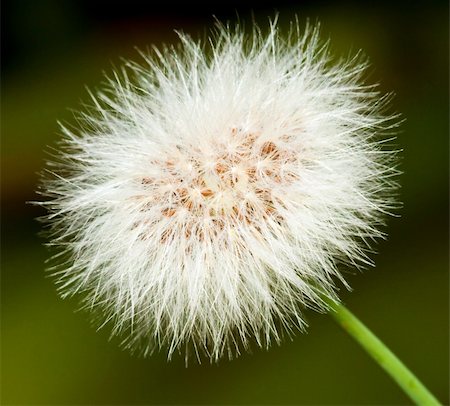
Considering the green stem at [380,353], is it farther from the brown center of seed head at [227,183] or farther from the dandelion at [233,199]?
the brown center of seed head at [227,183]

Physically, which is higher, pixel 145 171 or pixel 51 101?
pixel 51 101

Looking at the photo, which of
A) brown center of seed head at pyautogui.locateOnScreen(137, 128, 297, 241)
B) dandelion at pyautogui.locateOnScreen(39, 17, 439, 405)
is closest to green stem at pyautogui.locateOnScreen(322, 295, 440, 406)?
A: dandelion at pyautogui.locateOnScreen(39, 17, 439, 405)

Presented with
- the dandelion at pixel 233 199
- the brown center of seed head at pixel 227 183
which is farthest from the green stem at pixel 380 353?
the brown center of seed head at pixel 227 183

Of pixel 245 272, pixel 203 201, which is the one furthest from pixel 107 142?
pixel 245 272

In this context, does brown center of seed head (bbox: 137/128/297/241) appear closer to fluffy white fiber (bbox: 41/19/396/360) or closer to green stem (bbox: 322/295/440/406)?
fluffy white fiber (bbox: 41/19/396/360)

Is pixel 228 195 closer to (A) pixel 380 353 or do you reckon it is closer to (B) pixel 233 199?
(B) pixel 233 199

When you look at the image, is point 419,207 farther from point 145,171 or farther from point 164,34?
point 145,171

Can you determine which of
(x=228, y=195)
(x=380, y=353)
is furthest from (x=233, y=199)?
(x=380, y=353)
